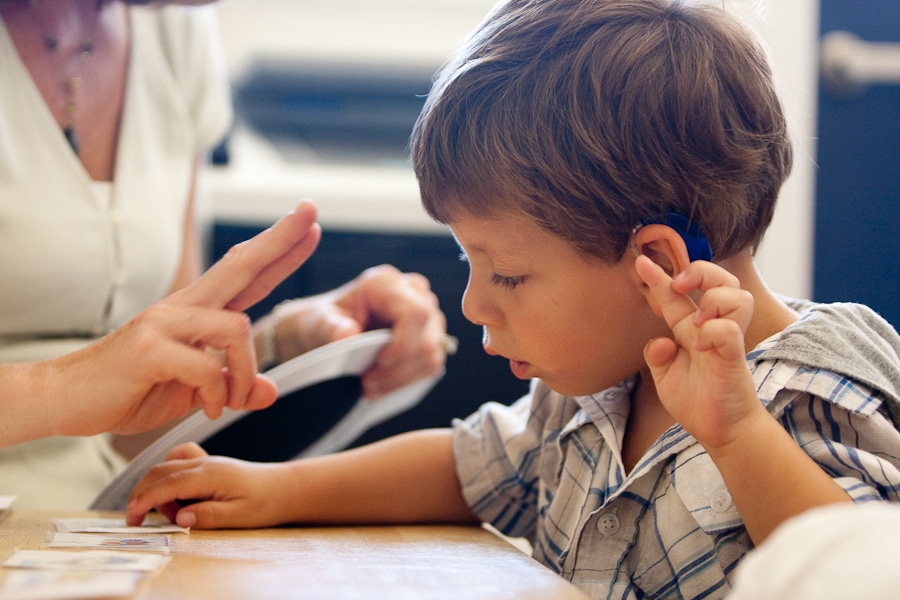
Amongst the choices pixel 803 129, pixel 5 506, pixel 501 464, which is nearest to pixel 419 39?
pixel 803 129

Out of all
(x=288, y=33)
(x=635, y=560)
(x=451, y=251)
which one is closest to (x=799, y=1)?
(x=451, y=251)

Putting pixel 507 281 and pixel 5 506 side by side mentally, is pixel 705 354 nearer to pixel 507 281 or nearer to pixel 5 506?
pixel 507 281

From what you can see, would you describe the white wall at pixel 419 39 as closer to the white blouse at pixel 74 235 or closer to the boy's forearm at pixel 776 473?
the white blouse at pixel 74 235

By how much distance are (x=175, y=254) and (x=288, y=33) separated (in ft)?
3.88

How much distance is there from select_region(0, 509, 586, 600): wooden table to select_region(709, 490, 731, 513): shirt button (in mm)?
145

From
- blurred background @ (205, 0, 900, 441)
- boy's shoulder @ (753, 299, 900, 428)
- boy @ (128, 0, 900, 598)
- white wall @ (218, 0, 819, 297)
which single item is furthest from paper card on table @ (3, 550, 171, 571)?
white wall @ (218, 0, 819, 297)

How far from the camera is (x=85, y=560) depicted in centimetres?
53

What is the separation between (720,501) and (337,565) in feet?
0.92

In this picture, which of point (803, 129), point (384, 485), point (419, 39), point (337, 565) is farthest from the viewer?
point (419, 39)

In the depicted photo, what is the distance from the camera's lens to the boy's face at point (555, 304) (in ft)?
2.45

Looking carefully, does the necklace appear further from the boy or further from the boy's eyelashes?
the boy's eyelashes

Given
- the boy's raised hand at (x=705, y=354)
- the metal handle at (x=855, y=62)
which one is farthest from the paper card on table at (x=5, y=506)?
the metal handle at (x=855, y=62)

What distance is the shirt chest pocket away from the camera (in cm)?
66

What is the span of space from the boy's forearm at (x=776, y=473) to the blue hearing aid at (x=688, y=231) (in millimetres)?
154
